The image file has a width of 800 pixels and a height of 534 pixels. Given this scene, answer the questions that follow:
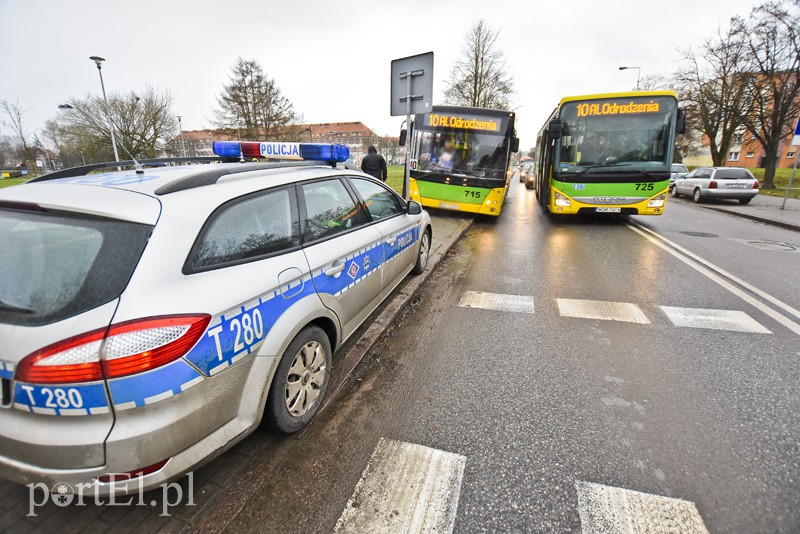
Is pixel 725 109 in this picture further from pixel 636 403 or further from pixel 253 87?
pixel 253 87

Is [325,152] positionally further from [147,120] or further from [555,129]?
[147,120]

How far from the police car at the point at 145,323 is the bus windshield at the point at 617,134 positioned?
28.3ft

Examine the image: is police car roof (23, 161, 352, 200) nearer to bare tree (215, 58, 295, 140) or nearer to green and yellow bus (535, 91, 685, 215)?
green and yellow bus (535, 91, 685, 215)

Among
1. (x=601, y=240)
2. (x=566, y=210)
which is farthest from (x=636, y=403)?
(x=566, y=210)

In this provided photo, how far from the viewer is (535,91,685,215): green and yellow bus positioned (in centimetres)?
849

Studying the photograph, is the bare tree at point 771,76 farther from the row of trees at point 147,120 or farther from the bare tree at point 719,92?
the row of trees at point 147,120

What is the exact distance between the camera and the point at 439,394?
Result: 2.79 meters

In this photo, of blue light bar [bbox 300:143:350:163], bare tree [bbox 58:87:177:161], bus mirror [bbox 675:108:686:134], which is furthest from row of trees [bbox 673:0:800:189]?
bare tree [bbox 58:87:177:161]

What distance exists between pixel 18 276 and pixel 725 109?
34.0 m

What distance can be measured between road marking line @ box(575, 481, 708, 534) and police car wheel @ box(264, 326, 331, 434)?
1642 mm

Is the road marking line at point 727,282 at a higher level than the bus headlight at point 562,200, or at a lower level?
lower

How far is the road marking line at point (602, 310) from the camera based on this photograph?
4.12m

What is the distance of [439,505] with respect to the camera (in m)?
1.85
